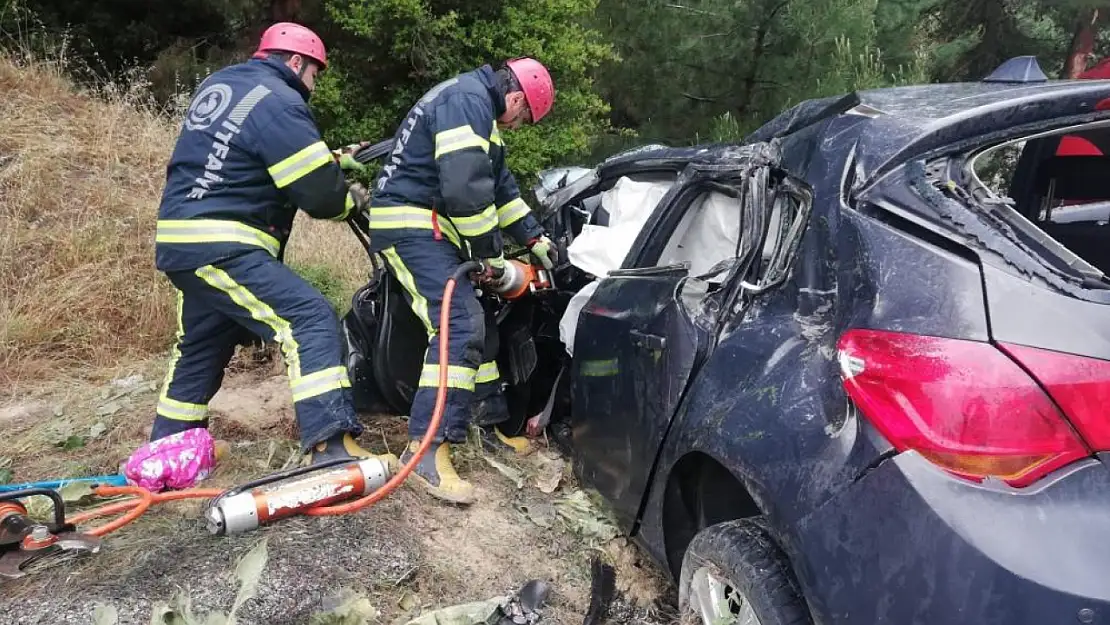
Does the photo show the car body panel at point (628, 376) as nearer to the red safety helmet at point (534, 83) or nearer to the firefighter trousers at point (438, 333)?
the firefighter trousers at point (438, 333)

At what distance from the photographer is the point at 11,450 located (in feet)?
12.4

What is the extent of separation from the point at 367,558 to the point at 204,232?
1.38 metres

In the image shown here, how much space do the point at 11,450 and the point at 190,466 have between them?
3.70 ft

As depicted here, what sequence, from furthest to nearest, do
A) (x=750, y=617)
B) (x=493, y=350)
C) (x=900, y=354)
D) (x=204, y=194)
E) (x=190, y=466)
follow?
(x=493, y=350)
(x=190, y=466)
(x=204, y=194)
(x=750, y=617)
(x=900, y=354)

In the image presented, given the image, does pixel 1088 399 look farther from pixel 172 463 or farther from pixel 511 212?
pixel 172 463

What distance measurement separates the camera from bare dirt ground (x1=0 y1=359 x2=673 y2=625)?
2391mm

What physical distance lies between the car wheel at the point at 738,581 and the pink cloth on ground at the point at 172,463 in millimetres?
2177

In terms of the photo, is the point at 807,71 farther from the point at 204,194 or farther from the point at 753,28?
the point at 204,194

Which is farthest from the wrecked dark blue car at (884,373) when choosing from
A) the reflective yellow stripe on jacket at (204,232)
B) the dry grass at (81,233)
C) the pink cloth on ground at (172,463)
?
the dry grass at (81,233)

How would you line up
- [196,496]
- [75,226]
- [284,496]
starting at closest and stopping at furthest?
1. [284,496]
2. [196,496]
3. [75,226]

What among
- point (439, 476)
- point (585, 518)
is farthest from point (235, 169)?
point (585, 518)

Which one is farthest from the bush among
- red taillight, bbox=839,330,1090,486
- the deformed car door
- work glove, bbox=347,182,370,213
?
red taillight, bbox=839,330,1090,486

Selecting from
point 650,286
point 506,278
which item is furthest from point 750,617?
point 506,278

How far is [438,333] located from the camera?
10.8 ft
